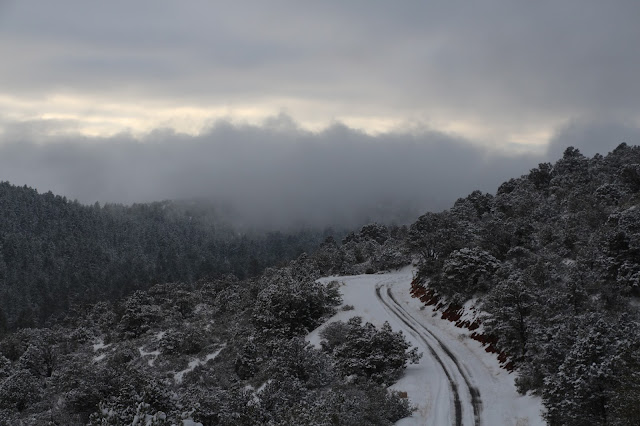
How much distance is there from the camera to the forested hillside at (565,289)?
17.1m

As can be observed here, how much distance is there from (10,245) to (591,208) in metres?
183

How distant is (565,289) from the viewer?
2875 cm

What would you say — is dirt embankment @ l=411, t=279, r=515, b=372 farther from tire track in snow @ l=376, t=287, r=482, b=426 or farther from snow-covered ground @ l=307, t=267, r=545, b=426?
tire track in snow @ l=376, t=287, r=482, b=426

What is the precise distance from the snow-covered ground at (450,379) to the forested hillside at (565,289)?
4.82 ft

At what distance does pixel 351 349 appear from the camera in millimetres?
30438

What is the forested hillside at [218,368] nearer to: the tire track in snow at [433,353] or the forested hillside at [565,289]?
the tire track in snow at [433,353]

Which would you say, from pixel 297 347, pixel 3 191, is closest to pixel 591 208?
pixel 297 347

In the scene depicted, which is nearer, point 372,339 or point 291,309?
point 372,339

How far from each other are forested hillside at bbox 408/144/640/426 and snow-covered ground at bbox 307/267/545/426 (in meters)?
1.47

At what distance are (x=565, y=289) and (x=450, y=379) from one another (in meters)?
9.38

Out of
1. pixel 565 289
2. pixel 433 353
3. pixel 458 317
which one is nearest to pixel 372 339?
pixel 433 353

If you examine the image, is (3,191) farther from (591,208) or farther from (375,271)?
(591,208)

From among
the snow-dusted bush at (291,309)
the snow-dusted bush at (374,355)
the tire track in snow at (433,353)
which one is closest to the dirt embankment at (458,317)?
the tire track in snow at (433,353)

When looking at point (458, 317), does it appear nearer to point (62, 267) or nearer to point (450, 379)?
point (450, 379)
